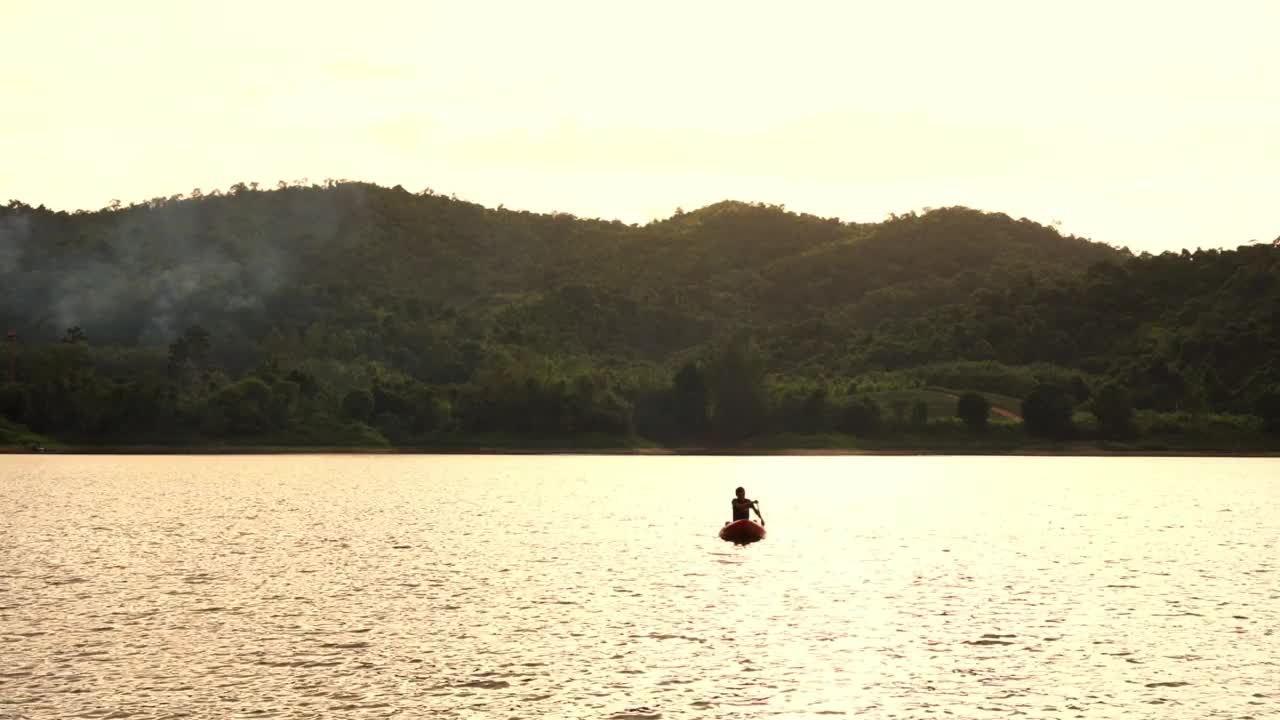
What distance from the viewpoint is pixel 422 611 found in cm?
6606

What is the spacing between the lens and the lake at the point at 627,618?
4541 centimetres

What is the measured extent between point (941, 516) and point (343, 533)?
193 ft

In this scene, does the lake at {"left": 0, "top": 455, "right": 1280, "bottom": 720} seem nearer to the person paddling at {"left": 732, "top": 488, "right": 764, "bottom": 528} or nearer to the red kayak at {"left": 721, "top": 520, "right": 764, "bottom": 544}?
the red kayak at {"left": 721, "top": 520, "right": 764, "bottom": 544}

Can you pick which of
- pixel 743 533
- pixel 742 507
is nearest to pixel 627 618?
pixel 743 533

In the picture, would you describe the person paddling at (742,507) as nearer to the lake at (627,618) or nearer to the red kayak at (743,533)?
the red kayak at (743,533)

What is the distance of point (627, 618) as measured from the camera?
64062 millimetres

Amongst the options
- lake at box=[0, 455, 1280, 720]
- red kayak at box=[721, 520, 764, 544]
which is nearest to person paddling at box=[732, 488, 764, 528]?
red kayak at box=[721, 520, 764, 544]

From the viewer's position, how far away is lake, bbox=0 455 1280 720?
149 feet

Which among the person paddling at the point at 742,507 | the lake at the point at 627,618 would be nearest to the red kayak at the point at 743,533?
the person paddling at the point at 742,507

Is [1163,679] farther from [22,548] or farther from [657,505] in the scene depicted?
[657,505]

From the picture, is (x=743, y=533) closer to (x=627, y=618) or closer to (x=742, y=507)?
(x=742, y=507)

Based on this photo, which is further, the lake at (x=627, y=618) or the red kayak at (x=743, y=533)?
the red kayak at (x=743, y=533)

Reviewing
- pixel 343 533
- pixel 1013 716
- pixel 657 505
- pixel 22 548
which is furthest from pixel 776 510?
pixel 1013 716

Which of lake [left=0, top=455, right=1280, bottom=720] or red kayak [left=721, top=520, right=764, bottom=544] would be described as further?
red kayak [left=721, top=520, right=764, bottom=544]
